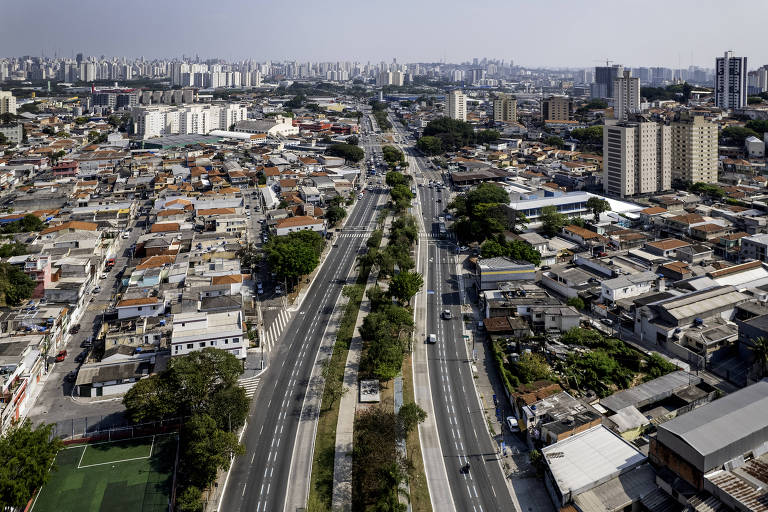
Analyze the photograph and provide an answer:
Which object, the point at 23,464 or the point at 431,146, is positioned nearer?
the point at 23,464

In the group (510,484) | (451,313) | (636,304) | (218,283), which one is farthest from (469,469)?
(218,283)

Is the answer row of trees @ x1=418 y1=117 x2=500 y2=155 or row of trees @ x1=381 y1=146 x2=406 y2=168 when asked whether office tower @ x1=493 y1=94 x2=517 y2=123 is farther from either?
row of trees @ x1=381 y1=146 x2=406 y2=168

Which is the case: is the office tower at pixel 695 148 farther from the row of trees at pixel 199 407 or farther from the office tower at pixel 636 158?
the row of trees at pixel 199 407

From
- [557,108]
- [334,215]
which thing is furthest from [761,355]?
[557,108]

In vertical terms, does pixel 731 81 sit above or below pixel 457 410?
above

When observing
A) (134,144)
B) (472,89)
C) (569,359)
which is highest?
(472,89)

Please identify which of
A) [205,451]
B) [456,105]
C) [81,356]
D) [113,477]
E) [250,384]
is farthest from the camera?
[456,105]

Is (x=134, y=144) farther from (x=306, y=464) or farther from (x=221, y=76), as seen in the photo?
(x=221, y=76)

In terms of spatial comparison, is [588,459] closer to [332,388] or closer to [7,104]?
[332,388]
